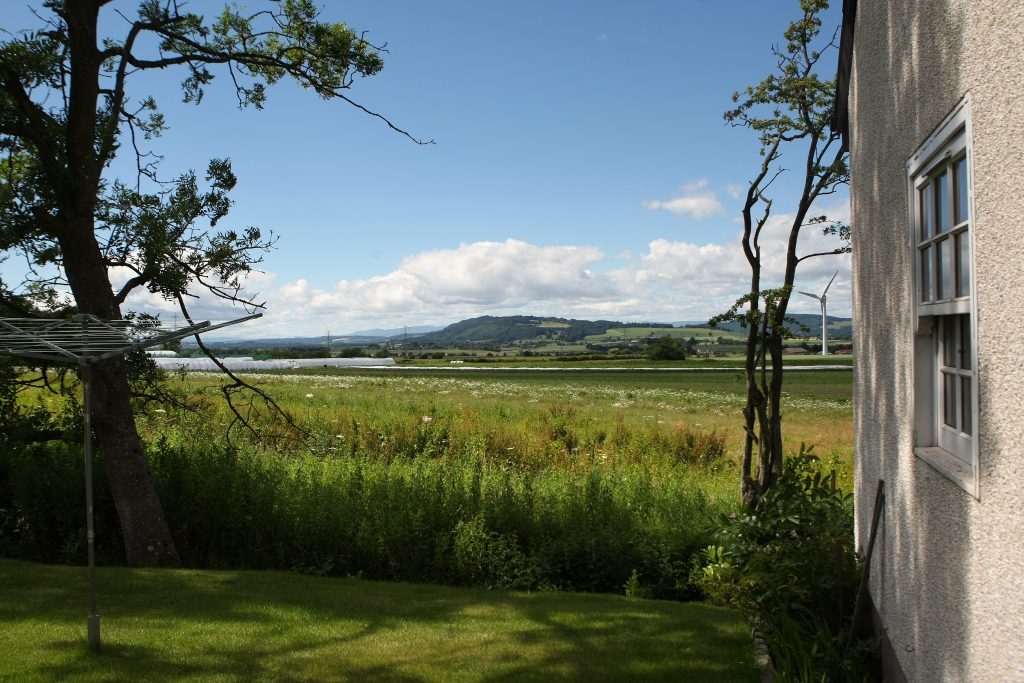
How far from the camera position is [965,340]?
361 centimetres

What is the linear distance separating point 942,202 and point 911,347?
89 cm

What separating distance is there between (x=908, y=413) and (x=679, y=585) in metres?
5.85

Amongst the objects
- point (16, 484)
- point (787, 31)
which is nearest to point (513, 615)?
point (16, 484)

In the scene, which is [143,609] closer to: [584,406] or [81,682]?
[81,682]

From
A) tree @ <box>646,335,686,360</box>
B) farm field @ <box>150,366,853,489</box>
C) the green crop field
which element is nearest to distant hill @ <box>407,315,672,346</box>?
the green crop field

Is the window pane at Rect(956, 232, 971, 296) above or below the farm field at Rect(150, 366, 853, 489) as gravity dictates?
above

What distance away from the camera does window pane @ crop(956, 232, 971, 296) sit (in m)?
3.32

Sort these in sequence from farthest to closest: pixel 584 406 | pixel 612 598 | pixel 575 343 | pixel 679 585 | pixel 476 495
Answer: pixel 575 343, pixel 584 406, pixel 476 495, pixel 679 585, pixel 612 598

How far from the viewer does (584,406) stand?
2916cm

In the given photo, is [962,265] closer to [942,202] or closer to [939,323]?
[942,202]

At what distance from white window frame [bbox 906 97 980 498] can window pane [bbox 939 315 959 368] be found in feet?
0.07

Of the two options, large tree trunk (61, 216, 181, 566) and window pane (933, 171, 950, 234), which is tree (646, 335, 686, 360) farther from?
window pane (933, 171, 950, 234)

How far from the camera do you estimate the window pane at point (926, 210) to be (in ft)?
13.2

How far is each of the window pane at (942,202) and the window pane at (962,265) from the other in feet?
0.73
